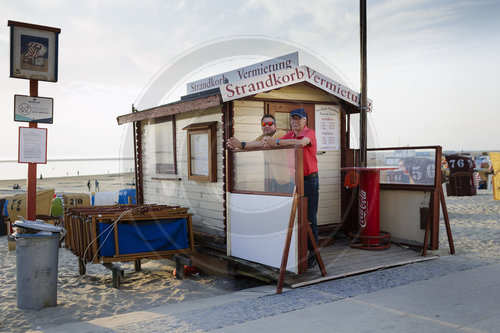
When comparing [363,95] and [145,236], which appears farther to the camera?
[363,95]

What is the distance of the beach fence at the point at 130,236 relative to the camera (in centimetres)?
648

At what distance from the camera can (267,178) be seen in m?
5.89

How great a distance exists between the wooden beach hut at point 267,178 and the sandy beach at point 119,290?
0.63m

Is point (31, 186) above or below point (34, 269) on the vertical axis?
above

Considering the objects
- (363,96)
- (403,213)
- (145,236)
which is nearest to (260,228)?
(145,236)

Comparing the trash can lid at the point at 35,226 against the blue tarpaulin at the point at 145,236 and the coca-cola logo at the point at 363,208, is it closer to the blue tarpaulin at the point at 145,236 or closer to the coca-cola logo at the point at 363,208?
the blue tarpaulin at the point at 145,236

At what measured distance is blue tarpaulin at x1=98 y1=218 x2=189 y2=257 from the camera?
6.50m

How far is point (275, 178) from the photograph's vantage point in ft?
19.0

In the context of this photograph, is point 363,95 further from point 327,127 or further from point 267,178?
point 267,178

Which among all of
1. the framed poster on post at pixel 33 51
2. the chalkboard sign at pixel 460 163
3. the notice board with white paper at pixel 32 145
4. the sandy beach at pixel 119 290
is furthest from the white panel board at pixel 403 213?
the chalkboard sign at pixel 460 163

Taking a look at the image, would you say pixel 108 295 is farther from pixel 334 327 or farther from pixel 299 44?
pixel 299 44

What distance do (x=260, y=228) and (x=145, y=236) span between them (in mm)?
1980

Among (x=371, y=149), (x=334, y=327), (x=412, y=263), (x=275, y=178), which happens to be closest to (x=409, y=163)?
(x=371, y=149)

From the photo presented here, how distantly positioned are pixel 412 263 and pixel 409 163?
188 centimetres
